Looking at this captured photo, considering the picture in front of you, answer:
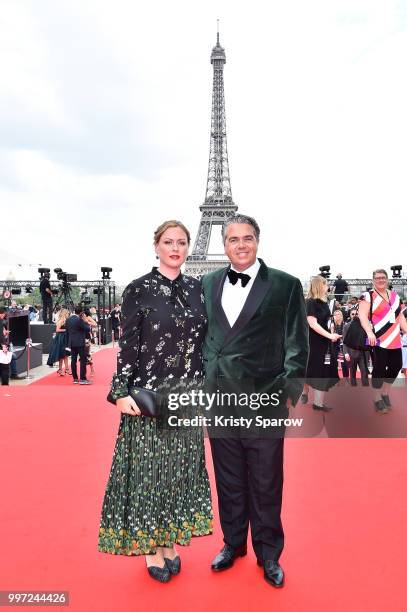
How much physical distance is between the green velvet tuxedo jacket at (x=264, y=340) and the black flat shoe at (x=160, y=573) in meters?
1.04

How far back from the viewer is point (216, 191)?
52.8 m

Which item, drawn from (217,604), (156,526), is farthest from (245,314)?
(217,604)

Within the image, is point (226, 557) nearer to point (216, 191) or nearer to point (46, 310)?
point (46, 310)

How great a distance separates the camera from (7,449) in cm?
423

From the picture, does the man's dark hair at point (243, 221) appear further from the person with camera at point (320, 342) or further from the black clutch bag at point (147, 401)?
the person with camera at point (320, 342)

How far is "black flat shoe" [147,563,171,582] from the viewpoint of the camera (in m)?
2.31

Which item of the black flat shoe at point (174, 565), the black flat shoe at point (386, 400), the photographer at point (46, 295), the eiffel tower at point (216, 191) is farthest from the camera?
the eiffel tower at point (216, 191)

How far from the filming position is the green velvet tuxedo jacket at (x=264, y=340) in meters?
2.23

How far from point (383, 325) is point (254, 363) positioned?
10.8ft

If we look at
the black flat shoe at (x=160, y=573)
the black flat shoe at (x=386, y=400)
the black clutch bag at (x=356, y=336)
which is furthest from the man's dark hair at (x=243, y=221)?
the black clutch bag at (x=356, y=336)

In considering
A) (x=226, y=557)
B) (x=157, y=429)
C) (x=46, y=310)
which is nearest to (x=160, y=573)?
(x=226, y=557)

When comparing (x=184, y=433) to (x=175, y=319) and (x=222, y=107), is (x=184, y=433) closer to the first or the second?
(x=175, y=319)

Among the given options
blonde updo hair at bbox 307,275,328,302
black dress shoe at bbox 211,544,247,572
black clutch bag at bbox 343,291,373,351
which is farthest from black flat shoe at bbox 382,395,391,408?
black dress shoe at bbox 211,544,247,572

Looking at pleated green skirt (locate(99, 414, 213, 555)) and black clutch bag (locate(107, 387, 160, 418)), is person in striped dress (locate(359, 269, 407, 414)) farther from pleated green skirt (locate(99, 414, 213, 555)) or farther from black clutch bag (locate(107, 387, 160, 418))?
black clutch bag (locate(107, 387, 160, 418))
